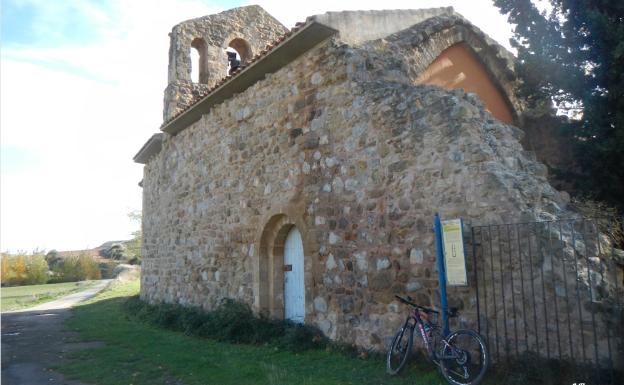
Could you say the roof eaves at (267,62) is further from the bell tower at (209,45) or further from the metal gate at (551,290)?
the metal gate at (551,290)

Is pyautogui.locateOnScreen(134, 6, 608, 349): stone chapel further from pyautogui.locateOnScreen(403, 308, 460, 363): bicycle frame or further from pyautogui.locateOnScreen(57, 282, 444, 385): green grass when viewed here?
pyautogui.locateOnScreen(57, 282, 444, 385): green grass

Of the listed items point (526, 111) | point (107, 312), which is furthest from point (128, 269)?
point (526, 111)

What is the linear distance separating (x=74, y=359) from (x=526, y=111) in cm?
989

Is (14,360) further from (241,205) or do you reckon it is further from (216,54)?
(216,54)

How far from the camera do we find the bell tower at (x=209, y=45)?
14.0 metres

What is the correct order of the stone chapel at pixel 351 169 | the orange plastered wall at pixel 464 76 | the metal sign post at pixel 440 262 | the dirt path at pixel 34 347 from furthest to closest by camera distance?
the orange plastered wall at pixel 464 76 → the dirt path at pixel 34 347 → the stone chapel at pixel 351 169 → the metal sign post at pixel 440 262

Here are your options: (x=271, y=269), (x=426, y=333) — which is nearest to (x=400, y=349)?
(x=426, y=333)

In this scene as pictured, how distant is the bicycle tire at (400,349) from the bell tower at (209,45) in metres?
10.1

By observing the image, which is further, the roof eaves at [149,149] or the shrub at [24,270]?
the shrub at [24,270]

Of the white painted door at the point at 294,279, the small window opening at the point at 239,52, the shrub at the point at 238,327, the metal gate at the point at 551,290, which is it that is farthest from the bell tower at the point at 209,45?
the metal gate at the point at 551,290

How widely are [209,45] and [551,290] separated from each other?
12377mm

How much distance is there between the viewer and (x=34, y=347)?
9102 millimetres

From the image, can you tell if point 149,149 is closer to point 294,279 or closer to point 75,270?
point 294,279

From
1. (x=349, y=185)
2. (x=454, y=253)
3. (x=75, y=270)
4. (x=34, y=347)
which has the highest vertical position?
(x=349, y=185)
